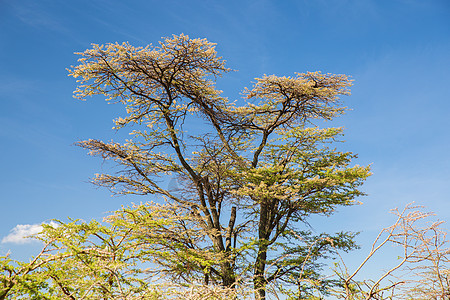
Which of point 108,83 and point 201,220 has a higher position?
point 108,83

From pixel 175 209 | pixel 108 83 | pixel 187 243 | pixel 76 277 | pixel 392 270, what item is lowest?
pixel 392 270

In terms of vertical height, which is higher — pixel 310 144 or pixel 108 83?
pixel 108 83

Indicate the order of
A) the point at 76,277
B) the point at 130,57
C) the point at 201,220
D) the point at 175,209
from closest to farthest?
the point at 76,277, the point at 130,57, the point at 175,209, the point at 201,220

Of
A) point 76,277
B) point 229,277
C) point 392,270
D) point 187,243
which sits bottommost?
point 392,270

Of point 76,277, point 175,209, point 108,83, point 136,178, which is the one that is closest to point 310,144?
point 175,209

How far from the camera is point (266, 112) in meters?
14.8

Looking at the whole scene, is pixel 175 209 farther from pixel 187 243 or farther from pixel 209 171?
pixel 209 171

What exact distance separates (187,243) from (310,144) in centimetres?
573

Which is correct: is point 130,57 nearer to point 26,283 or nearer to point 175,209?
point 175,209

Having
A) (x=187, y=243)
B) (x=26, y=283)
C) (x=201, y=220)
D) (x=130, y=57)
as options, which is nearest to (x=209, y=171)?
(x=201, y=220)

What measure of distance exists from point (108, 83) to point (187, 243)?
6.28 m

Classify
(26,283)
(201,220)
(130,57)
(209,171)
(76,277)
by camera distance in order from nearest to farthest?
(26,283)
(76,277)
(130,57)
(201,220)
(209,171)

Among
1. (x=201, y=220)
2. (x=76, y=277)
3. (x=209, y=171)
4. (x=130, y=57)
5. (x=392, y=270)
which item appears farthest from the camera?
(x=209, y=171)

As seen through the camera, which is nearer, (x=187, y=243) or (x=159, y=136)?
(x=187, y=243)
